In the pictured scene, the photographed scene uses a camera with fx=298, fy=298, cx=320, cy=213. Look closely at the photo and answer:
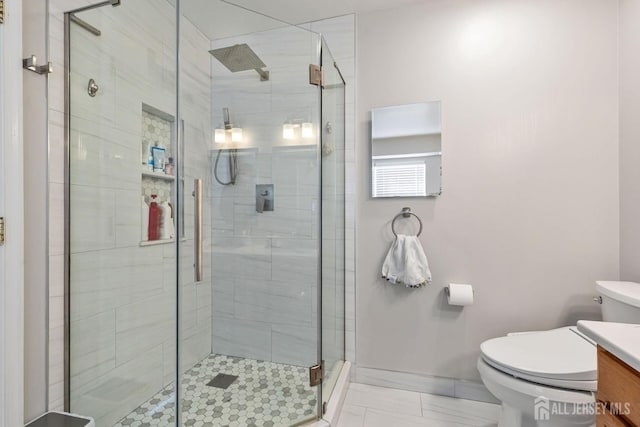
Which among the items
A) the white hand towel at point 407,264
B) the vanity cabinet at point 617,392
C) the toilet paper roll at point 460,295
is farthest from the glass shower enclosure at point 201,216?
the vanity cabinet at point 617,392

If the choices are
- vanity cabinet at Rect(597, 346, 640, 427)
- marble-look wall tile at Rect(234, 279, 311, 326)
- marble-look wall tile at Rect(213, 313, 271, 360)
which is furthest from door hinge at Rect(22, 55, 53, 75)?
vanity cabinet at Rect(597, 346, 640, 427)

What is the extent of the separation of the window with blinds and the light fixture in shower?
0.46 m

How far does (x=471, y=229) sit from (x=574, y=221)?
51cm

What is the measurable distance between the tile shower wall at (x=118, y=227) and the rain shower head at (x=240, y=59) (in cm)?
16

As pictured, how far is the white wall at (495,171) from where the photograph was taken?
1.61 metres

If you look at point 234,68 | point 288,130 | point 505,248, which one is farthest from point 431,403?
point 234,68

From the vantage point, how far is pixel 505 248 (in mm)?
1716

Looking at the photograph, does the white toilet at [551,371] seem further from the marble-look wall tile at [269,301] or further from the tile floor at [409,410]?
the marble-look wall tile at [269,301]

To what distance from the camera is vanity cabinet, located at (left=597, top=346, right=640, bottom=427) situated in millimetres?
642

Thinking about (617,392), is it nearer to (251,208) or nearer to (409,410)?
(409,410)

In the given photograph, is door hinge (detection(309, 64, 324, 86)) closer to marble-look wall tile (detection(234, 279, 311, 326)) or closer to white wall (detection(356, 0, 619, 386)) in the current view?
white wall (detection(356, 0, 619, 386))

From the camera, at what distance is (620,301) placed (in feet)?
4.31

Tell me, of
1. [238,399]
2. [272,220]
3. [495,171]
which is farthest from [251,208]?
[495,171]

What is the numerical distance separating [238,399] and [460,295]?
4.44 feet
